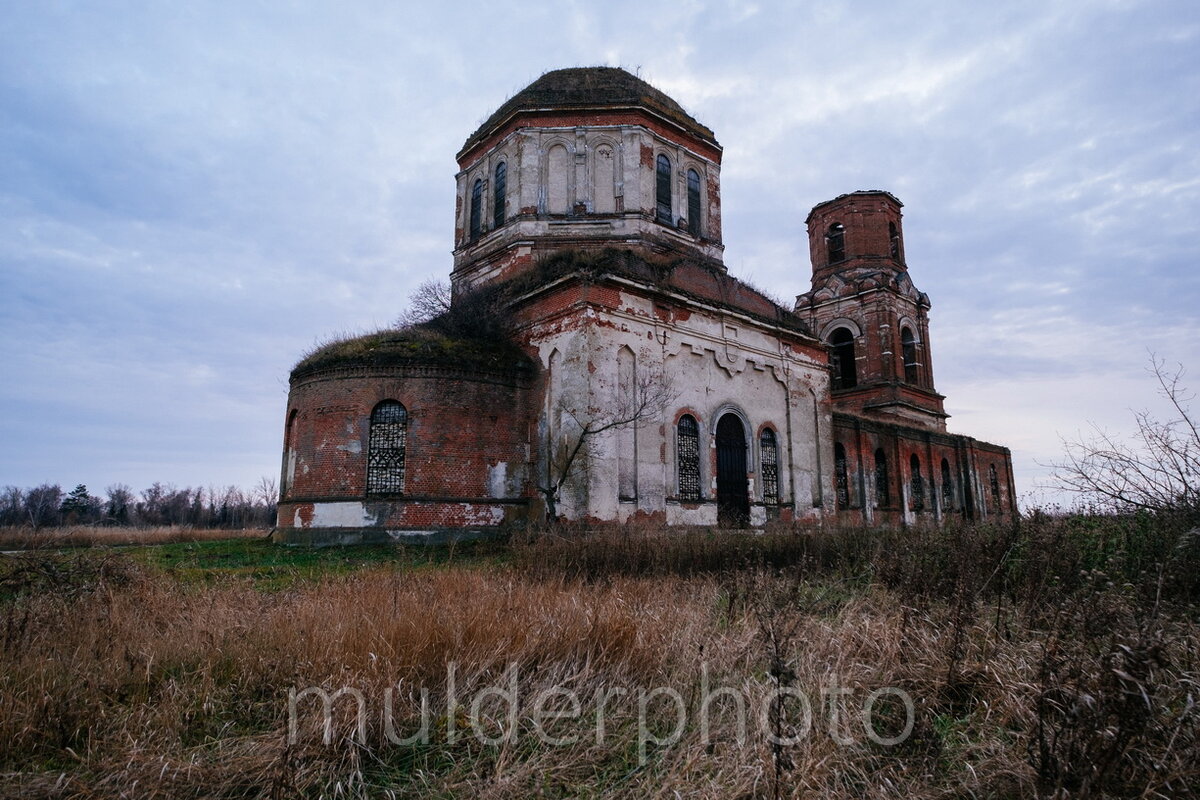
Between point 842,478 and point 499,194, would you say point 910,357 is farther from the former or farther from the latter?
point 499,194

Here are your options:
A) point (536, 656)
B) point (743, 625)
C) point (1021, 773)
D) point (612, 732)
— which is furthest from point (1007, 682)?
point (536, 656)

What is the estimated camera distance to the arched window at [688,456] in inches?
655

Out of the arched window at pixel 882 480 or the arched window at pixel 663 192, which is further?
the arched window at pixel 882 480

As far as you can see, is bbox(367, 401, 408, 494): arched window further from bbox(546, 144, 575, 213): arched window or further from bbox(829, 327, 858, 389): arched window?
bbox(829, 327, 858, 389): arched window

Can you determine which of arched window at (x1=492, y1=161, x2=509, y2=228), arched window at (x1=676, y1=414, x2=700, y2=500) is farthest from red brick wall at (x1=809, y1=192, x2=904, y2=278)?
arched window at (x1=676, y1=414, x2=700, y2=500)

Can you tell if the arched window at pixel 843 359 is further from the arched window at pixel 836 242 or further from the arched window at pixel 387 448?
the arched window at pixel 387 448

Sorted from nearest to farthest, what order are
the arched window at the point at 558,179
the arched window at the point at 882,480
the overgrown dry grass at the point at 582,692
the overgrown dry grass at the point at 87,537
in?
the overgrown dry grass at the point at 582,692
the overgrown dry grass at the point at 87,537
the arched window at the point at 558,179
the arched window at the point at 882,480

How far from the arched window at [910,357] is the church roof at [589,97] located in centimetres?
1447

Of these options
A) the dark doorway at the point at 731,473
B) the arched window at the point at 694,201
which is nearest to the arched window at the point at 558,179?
the arched window at the point at 694,201

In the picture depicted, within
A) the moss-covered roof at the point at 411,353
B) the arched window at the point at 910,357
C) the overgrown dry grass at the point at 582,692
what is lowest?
the overgrown dry grass at the point at 582,692

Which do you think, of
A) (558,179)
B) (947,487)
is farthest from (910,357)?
(558,179)

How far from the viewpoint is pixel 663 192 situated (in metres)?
20.4

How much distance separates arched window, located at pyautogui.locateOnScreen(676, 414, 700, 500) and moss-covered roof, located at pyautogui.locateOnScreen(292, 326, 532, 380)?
406 cm

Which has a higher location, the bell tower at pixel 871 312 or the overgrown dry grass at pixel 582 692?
the bell tower at pixel 871 312
